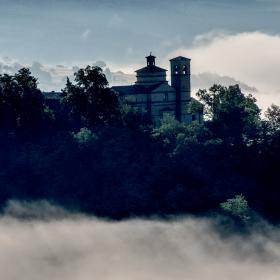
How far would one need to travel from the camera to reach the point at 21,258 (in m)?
63.6

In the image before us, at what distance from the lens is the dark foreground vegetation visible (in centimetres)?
7544

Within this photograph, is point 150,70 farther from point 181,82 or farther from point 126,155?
point 126,155

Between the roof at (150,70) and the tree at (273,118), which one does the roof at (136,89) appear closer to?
the roof at (150,70)

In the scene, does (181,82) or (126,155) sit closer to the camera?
(126,155)

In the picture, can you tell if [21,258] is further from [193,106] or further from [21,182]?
[193,106]

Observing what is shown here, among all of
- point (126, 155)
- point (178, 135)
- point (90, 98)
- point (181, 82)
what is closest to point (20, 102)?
point (90, 98)

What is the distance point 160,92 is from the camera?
10450 centimetres

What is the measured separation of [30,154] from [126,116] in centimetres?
1500

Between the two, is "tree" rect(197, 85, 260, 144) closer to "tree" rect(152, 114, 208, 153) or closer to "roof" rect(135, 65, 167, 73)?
"tree" rect(152, 114, 208, 153)

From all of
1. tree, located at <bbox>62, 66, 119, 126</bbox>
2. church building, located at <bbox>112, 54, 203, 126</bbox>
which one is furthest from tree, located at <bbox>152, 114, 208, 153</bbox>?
church building, located at <bbox>112, 54, 203, 126</bbox>

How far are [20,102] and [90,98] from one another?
9.31 meters

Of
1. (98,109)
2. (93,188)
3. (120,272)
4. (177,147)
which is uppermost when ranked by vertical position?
(98,109)

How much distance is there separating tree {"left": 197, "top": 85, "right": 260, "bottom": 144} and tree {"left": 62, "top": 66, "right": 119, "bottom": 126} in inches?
521

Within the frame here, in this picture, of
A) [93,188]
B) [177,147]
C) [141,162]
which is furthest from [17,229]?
[177,147]
